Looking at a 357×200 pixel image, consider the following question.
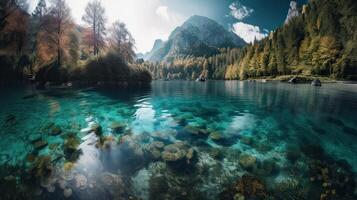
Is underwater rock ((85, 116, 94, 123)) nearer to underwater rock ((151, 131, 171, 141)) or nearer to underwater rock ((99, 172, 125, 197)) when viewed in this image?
underwater rock ((151, 131, 171, 141))

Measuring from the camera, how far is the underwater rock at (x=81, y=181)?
4.84 metres

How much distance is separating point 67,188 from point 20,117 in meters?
9.22

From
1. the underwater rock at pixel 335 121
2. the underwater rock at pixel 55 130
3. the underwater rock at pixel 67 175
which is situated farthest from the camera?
the underwater rock at pixel 335 121

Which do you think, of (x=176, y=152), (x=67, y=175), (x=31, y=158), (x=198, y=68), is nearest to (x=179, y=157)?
(x=176, y=152)

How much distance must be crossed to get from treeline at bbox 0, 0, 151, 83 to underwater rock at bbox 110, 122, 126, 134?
91.4 ft

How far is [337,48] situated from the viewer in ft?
207

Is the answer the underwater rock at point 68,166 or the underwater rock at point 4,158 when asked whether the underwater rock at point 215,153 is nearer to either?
the underwater rock at point 68,166

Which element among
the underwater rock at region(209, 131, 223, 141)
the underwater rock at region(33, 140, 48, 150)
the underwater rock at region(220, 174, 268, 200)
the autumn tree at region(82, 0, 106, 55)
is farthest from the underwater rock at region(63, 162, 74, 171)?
the autumn tree at region(82, 0, 106, 55)

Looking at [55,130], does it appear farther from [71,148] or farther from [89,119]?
[71,148]

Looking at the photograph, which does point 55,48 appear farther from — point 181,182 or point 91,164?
point 181,182

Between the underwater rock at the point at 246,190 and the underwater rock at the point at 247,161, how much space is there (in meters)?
0.73

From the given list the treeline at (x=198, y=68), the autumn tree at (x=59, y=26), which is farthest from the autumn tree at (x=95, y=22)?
the treeline at (x=198, y=68)

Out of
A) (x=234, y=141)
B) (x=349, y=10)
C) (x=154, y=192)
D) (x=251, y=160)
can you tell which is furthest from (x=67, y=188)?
(x=349, y=10)

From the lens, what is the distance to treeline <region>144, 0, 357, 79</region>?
59625mm
